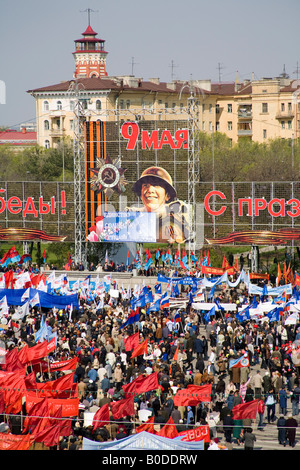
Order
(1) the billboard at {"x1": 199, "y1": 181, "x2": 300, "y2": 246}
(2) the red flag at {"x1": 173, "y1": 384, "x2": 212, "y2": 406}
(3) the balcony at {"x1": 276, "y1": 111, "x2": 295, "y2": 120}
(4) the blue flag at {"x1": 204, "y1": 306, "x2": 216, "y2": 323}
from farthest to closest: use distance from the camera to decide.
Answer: (3) the balcony at {"x1": 276, "y1": 111, "x2": 295, "y2": 120}
(1) the billboard at {"x1": 199, "y1": 181, "x2": 300, "y2": 246}
(4) the blue flag at {"x1": 204, "y1": 306, "x2": 216, "y2": 323}
(2) the red flag at {"x1": 173, "y1": 384, "x2": 212, "y2": 406}

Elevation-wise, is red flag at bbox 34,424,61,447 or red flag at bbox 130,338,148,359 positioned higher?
red flag at bbox 130,338,148,359

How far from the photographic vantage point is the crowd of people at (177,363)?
70.8 ft

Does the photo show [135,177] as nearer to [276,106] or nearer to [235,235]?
[235,235]

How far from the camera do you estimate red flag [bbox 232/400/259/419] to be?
70.3ft

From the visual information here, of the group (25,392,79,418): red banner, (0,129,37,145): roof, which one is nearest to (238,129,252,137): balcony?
(0,129,37,145): roof

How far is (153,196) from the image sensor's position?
49.2m

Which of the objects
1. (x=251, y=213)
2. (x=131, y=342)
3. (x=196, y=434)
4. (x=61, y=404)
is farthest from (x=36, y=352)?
(x=251, y=213)

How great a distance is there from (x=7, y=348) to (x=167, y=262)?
72.6ft

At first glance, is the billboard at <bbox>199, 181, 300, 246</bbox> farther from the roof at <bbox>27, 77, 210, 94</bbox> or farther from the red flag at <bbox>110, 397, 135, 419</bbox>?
the roof at <bbox>27, 77, 210, 94</bbox>

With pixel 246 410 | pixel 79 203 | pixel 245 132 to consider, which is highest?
pixel 245 132

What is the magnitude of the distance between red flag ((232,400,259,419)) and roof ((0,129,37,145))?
91950 mm

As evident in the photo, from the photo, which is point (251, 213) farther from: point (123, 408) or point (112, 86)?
point (112, 86)

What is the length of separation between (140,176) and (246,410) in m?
29.1
